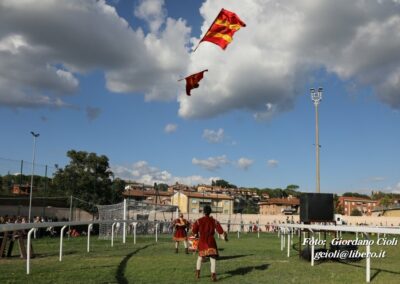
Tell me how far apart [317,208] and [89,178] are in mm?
50746

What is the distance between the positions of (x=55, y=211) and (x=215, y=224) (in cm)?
3881

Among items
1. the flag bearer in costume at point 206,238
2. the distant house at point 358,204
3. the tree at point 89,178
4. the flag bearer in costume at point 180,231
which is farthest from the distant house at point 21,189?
the distant house at point 358,204

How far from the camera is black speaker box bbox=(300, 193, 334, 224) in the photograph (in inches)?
662

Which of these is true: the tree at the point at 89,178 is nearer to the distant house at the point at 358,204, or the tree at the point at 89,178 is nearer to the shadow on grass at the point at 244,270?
the shadow on grass at the point at 244,270

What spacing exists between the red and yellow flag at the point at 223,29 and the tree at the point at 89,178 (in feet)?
141

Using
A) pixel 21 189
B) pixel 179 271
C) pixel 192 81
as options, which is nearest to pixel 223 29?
pixel 192 81

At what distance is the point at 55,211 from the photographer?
159 feet

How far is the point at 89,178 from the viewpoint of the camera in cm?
6431

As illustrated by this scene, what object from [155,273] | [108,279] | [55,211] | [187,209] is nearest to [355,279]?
[155,273]

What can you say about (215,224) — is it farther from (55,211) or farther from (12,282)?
(55,211)

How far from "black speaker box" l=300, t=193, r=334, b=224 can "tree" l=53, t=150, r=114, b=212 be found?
4326 cm

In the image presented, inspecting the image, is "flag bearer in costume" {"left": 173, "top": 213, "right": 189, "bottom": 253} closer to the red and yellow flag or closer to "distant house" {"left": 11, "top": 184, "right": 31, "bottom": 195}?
the red and yellow flag

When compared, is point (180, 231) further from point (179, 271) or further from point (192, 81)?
point (179, 271)

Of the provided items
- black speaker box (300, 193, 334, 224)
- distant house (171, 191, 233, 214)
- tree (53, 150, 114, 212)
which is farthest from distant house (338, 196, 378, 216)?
black speaker box (300, 193, 334, 224)
